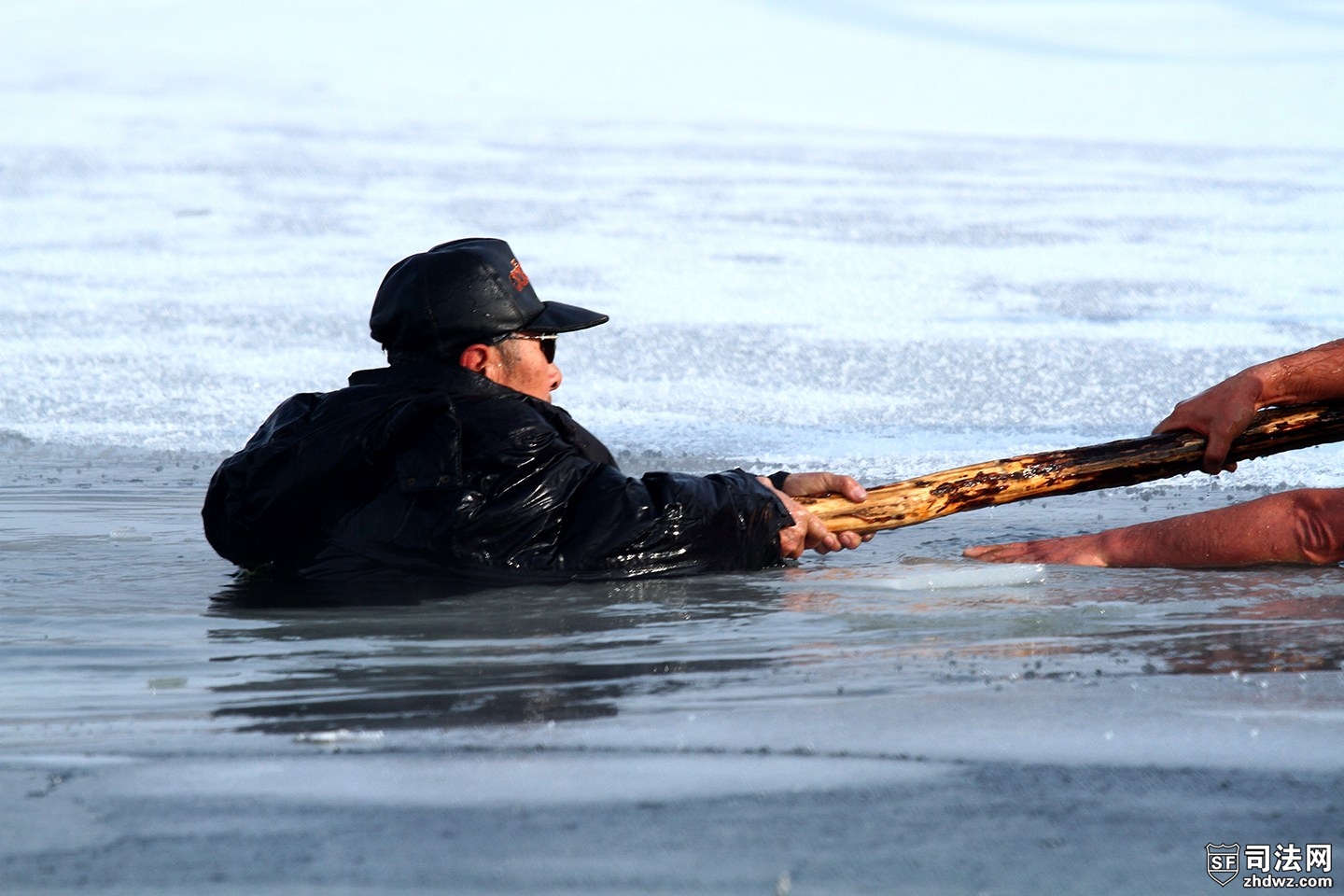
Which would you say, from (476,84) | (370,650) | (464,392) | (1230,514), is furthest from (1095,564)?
(476,84)

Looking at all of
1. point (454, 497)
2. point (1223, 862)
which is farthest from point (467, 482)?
point (1223, 862)

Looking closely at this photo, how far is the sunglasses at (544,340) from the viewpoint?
170 inches

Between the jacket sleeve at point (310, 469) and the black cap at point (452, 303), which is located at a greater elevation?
the black cap at point (452, 303)

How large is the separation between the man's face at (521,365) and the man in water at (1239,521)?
1410mm

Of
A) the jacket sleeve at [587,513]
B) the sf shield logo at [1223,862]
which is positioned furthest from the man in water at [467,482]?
the sf shield logo at [1223,862]

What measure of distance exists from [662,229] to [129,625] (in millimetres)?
8383

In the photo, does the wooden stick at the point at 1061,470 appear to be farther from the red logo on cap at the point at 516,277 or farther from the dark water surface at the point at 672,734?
the red logo on cap at the point at 516,277

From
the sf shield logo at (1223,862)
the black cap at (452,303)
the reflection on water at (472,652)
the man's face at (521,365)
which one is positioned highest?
the black cap at (452,303)

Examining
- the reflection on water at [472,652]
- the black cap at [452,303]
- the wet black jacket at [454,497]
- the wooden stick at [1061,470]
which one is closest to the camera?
the reflection on water at [472,652]

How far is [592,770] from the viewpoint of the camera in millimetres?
2396

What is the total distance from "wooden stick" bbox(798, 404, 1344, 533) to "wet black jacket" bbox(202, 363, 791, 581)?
383 mm

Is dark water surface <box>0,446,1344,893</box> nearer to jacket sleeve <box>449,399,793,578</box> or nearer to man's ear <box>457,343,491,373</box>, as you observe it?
jacket sleeve <box>449,399,793,578</box>

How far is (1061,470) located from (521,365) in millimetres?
1501

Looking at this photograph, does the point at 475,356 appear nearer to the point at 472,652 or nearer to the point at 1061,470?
the point at 472,652
